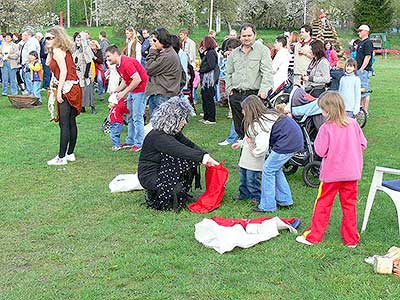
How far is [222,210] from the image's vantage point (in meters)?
6.33

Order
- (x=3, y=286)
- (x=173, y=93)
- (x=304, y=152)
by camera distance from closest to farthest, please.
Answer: (x=3, y=286) → (x=304, y=152) → (x=173, y=93)

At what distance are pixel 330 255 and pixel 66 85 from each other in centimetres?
467

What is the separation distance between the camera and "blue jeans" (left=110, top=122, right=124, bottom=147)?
9344 millimetres

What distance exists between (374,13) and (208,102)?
41806mm

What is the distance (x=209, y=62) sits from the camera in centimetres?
1193

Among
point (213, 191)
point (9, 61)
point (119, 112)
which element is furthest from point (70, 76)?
point (9, 61)

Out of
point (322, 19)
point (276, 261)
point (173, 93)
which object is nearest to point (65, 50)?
point (173, 93)

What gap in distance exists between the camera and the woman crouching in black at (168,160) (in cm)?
620

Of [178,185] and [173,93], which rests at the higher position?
[173,93]

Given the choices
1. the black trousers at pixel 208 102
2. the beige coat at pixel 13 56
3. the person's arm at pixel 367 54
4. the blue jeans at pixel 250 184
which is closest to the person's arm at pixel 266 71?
the blue jeans at pixel 250 184

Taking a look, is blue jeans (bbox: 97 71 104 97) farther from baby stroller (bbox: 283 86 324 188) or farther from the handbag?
the handbag

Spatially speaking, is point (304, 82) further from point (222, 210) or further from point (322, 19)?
point (322, 19)

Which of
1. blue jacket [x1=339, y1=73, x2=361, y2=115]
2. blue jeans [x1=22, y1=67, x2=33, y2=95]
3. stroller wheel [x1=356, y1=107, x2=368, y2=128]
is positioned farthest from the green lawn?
blue jeans [x1=22, y1=67, x2=33, y2=95]

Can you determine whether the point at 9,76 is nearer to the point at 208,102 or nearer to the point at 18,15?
the point at 208,102
